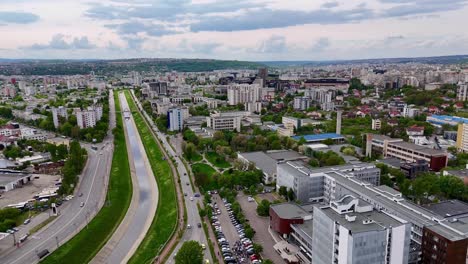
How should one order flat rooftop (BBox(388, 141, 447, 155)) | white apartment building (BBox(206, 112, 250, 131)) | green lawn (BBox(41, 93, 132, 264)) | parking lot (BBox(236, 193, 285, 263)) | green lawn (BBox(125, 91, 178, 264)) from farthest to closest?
white apartment building (BBox(206, 112, 250, 131)) < flat rooftop (BBox(388, 141, 447, 155)) < green lawn (BBox(125, 91, 178, 264)) < green lawn (BBox(41, 93, 132, 264)) < parking lot (BBox(236, 193, 285, 263))

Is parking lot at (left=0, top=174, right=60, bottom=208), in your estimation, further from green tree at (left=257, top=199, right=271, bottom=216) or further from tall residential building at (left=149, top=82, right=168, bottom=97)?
tall residential building at (left=149, top=82, right=168, bottom=97)

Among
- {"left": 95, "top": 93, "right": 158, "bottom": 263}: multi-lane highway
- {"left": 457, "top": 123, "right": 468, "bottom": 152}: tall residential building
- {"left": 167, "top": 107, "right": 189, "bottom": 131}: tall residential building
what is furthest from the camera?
{"left": 167, "top": 107, "right": 189, "bottom": 131}: tall residential building

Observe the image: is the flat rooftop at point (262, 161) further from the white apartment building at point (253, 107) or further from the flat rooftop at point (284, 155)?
the white apartment building at point (253, 107)

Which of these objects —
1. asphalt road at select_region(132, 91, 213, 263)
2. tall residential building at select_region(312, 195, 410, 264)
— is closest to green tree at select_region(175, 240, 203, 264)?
asphalt road at select_region(132, 91, 213, 263)

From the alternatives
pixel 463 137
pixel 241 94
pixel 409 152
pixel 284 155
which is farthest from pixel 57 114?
pixel 463 137

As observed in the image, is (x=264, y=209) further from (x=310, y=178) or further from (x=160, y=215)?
(x=160, y=215)

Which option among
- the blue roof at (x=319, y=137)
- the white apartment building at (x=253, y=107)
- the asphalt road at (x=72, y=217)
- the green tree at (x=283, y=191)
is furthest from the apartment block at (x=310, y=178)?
the white apartment building at (x=253, y=107)
